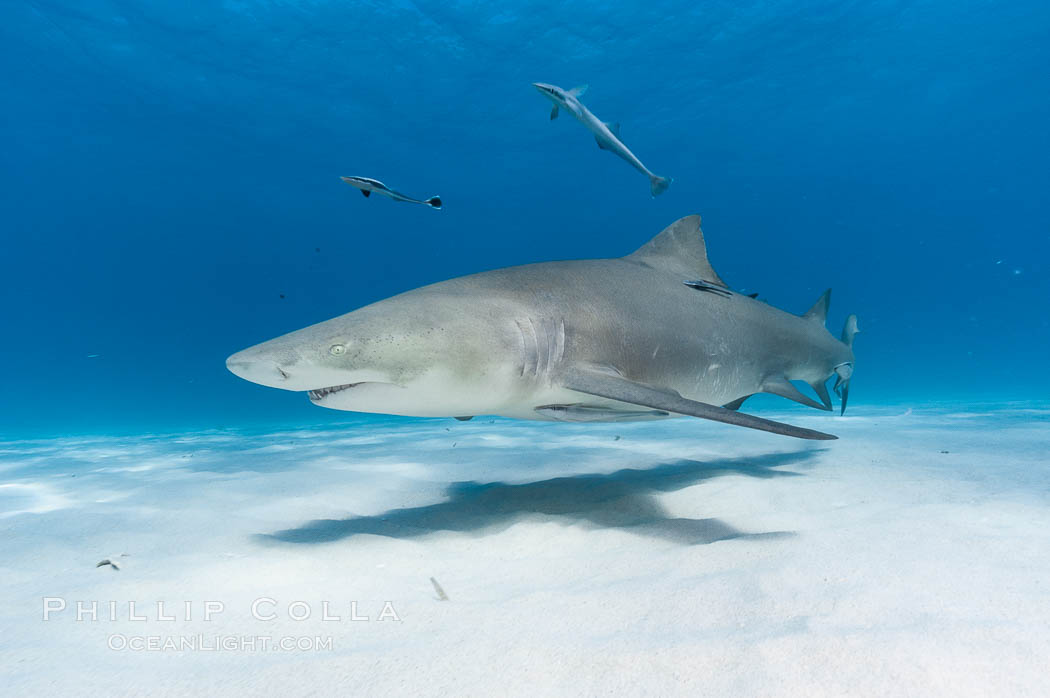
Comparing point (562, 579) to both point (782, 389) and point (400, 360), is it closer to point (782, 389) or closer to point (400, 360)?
point (400, 360)

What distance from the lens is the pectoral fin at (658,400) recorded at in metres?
2.64

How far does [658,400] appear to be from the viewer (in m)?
2.97

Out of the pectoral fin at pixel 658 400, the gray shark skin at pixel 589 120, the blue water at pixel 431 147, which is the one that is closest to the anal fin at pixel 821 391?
the gray shark skin at pixel 589 120

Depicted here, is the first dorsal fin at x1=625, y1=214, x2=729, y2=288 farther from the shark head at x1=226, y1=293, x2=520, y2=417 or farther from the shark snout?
the shark snout

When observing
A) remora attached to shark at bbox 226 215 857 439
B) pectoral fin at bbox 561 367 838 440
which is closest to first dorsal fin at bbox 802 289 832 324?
remora attached to shark at bbox 226 215 857 439

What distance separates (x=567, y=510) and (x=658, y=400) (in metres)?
0.96

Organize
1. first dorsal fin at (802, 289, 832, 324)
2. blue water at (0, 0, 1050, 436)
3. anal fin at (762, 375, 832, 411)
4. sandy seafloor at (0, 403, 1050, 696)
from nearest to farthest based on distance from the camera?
sandy seafloor at (0, 403, 1050, 696) < anal fin at (762, 375, 832, 411) < first dorsal fin at (802, 289, 832, 324) < blue water at (0, 0, 1050, 436)

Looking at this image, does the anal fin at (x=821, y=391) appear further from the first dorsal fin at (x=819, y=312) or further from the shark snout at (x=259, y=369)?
the shark snout at (x=259, y=369)

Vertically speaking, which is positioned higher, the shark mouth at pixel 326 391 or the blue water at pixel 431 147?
the blue water at pixel 431 147

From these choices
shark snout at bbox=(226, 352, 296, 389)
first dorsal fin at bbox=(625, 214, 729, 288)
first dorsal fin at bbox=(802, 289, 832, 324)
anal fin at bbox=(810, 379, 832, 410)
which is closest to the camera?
shark snout at bbox=(226, 352, 296, 389)

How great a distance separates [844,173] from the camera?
49.4 m

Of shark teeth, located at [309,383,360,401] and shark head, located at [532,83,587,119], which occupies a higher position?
shark head, located at [532,83,587,119]

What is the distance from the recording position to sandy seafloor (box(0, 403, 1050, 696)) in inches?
53.4

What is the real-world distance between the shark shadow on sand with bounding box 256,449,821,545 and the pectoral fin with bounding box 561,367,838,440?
1.64 feet
